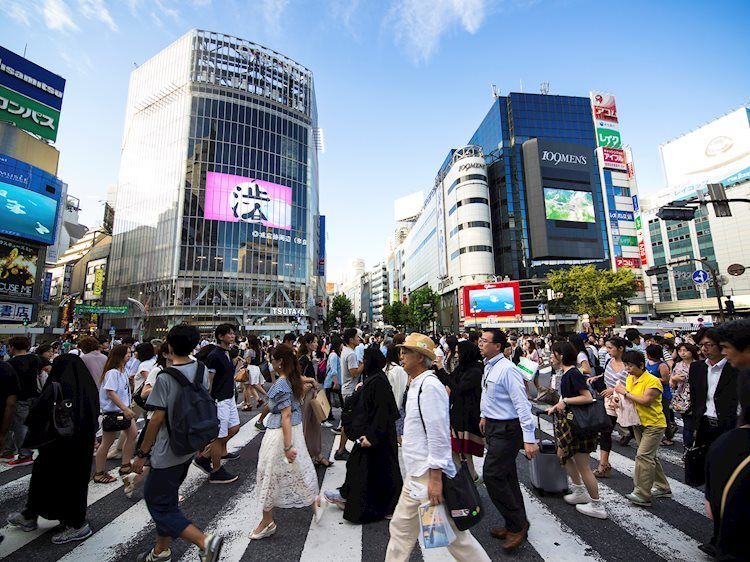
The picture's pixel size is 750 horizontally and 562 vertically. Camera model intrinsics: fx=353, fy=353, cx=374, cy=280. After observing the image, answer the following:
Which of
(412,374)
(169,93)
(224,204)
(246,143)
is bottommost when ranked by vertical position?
(412,374)

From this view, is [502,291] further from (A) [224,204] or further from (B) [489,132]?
(A) [224,204]

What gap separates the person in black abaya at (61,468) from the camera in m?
3.48

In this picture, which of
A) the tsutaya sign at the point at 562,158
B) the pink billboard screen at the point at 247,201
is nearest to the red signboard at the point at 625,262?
the tsutaya sign at the point at 562,158

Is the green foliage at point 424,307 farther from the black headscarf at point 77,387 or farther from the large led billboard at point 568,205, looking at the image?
the black headscarf at point 77,387

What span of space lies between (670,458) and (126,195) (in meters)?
66.8

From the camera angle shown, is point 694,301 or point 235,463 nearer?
point 235,463

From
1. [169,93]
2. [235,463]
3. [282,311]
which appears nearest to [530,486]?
[235,463]

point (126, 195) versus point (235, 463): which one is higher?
point (126, 195)

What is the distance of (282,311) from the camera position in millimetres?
49156

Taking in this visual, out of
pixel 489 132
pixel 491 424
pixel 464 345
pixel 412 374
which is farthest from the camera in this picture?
pixel 489 132

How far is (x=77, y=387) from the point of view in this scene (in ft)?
12.1

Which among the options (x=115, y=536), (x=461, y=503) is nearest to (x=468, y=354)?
(x=461, y=503)

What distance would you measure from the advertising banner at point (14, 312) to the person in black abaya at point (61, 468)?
1401 inches

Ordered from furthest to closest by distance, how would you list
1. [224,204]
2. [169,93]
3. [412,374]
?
[169,93] < [224,204] < [412,374]
